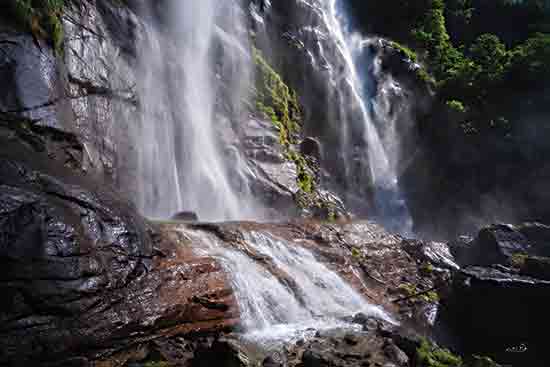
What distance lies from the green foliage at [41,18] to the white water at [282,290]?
189 inches

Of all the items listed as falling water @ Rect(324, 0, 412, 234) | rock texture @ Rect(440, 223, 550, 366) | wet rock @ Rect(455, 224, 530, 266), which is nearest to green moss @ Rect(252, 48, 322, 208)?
falling water @ Rect(324, 0, 412, 234)

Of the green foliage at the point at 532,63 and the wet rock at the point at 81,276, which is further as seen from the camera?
the green foliage at the point at 532,63

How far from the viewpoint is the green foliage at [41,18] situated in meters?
7.27

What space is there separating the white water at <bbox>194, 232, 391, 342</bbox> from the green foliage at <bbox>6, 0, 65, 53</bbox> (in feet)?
15.7

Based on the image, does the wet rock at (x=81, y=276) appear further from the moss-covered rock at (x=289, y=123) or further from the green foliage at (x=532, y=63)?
the green foliage at (x=532, y=63)

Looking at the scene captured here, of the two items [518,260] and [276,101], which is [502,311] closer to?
[518,260]

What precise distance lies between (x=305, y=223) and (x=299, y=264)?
8.13ft

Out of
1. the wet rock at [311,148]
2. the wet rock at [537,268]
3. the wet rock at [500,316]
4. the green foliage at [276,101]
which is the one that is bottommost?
the wet rock at [500,316]

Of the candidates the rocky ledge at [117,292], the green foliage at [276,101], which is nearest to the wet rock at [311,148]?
the green foliage at [276,101]

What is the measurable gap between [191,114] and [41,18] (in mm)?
5574

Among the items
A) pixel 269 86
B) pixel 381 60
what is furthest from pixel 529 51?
pixel 269 86

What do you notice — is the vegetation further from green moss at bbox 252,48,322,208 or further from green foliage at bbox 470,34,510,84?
green moss at bbox 252,48,322,208

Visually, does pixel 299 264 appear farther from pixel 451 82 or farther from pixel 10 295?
pixel 451 82

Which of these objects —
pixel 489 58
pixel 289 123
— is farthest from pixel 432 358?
pixel 489 58
